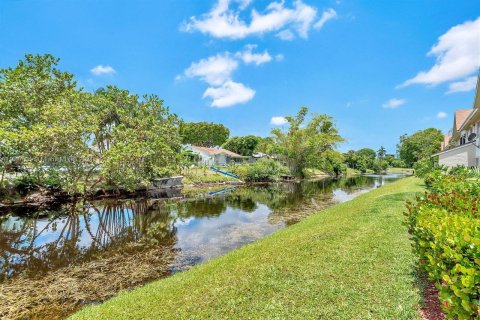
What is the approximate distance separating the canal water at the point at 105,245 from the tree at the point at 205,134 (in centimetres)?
4899

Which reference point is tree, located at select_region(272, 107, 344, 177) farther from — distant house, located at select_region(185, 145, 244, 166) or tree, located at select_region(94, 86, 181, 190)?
tree, located at select_region(94, 86, 181, 190)

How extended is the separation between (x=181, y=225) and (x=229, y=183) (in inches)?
888

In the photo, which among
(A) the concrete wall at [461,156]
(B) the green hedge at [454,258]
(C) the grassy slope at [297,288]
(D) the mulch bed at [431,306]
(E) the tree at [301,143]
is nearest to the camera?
(B) the green hedge at [454,258]

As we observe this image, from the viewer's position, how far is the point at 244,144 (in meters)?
68.1

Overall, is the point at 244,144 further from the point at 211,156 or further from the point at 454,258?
the point at 454,258

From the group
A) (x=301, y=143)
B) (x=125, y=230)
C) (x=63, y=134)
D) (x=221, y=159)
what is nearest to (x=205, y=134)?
(x=221, y=159)

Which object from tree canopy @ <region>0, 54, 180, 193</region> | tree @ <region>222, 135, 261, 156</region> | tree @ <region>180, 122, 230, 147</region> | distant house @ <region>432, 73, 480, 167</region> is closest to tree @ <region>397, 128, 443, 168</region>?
tree @ <region>222, 135, 261, 156</region>

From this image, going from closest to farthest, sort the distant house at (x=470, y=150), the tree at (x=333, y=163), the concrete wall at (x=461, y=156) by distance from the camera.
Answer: the distant house at (x=470, y=150), the concrete wall at (x=461, y=156), the tree at (x=333, y=163)

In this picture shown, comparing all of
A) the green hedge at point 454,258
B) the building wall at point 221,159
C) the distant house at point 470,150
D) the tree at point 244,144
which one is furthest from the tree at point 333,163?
the green hedge at point 454,258

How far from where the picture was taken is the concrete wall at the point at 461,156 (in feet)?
56.1

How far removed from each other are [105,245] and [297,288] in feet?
28.1

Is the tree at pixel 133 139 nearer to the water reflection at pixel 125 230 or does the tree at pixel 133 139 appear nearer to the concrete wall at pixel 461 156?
the water reflection at pixel 125 230

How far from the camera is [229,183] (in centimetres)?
3572

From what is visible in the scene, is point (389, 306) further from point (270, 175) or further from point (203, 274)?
point (270, 175)
